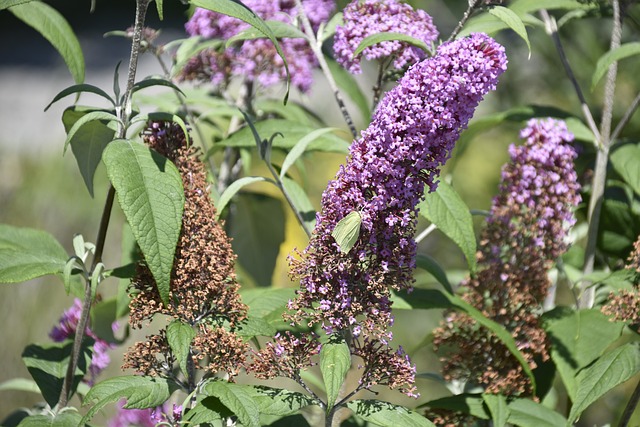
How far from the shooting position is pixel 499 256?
1.59 meters

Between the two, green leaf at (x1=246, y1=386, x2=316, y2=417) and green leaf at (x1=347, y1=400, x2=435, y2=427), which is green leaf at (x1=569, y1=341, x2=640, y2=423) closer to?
green leaf at (x1=347, y1=400, x2=435, y2=427)

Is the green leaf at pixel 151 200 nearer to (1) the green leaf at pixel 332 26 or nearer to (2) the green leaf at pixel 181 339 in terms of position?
(2) the green leaf at pixel 181 339

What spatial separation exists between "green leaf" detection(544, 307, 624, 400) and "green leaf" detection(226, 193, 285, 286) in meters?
0.74

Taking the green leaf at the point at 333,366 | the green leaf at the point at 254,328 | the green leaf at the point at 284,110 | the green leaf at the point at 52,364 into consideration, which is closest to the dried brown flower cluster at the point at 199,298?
the green leaf at the point at 254,328

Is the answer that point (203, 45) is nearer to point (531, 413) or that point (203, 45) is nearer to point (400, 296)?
Answer: point (400, 296)

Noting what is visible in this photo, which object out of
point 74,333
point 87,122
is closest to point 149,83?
point 87,122

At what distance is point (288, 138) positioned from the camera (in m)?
1.67

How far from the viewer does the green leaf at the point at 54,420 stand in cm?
127

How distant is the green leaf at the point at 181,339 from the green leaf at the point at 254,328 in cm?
7

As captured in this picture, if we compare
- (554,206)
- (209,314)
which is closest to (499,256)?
(554,206)

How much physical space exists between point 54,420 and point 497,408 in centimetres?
71

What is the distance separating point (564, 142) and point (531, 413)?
0.55 metres

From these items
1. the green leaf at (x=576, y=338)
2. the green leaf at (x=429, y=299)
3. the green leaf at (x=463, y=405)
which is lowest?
the green leaf at (x=463, y=405)

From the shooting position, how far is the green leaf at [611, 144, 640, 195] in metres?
1.66
